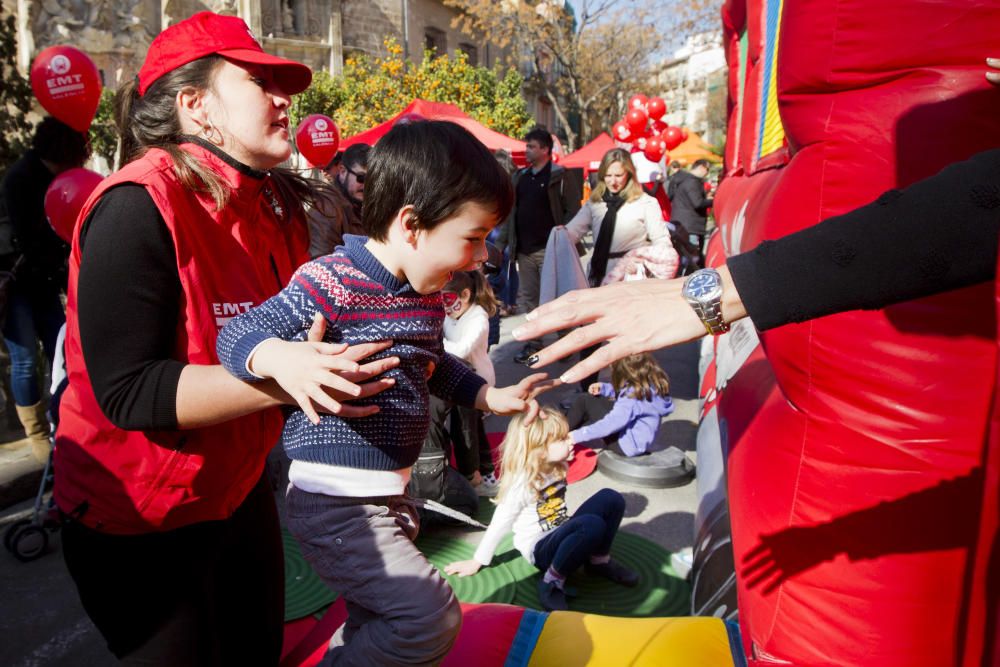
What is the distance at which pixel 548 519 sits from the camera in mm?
3115

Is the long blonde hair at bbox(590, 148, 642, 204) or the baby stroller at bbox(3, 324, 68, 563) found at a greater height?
the long blonde hair at bbox(590, 148, 642, 204)

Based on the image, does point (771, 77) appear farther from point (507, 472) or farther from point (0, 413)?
point (0, 413)

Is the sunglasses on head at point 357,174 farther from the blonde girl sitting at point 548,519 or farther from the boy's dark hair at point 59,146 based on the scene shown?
the blonde girl sitting at point 548,519

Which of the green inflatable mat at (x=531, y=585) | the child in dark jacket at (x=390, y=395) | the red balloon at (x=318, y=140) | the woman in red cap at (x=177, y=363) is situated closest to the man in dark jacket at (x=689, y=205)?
the red balloon at (x=318, y=140)

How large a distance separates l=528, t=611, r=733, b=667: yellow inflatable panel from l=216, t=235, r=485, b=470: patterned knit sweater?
704 millimetres

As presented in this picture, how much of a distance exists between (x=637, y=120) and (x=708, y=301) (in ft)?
43.2

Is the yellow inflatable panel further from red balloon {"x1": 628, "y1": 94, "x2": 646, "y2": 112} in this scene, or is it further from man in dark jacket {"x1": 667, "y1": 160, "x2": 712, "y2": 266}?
red balloon {"x1": 628, "y1": 94, "x2": 646, "y2": 112}

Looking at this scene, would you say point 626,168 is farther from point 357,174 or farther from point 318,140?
point 318,140

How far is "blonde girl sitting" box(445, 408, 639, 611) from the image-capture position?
2.95 meters

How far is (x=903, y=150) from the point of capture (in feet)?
5.33

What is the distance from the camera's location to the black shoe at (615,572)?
3.09 m

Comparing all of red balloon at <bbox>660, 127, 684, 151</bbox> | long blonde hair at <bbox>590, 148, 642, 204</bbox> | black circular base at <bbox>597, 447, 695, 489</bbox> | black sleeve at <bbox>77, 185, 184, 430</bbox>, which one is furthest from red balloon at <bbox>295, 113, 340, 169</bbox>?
red balloon at <bbox>660, 127, 684, 151</bbox>

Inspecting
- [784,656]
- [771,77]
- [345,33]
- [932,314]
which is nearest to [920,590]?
[784,656]

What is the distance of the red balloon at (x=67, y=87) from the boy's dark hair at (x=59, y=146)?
26 centimetres
